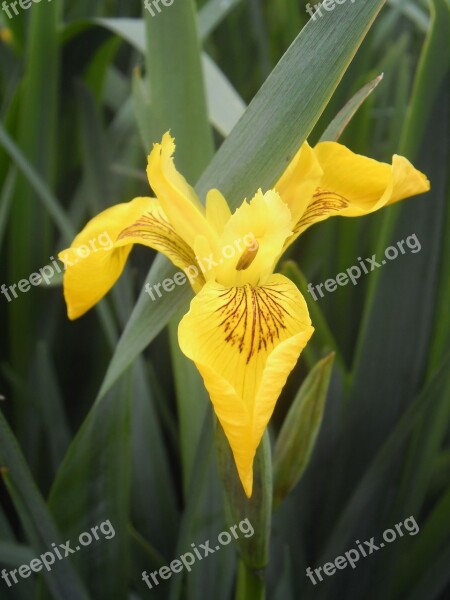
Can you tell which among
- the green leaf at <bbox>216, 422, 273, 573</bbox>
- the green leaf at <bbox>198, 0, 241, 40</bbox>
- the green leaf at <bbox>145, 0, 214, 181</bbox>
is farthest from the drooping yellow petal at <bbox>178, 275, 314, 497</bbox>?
the green leaf at <bbox>198, 0, 241, 40</bbox>

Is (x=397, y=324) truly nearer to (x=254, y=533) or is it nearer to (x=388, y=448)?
(x=388, y=448)

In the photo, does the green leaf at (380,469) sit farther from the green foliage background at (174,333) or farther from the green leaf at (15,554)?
the green leaf at (15,554)

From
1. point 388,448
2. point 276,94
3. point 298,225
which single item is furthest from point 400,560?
point 276,94

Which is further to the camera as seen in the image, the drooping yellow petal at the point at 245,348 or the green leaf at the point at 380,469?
the green leaf at the point at 380,469

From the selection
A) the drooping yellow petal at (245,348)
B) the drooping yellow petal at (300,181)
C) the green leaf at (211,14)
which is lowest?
the drooping yellow petal at (245,348)

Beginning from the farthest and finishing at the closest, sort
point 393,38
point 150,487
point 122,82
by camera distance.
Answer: point 393,38
point 122,82
point 150,487

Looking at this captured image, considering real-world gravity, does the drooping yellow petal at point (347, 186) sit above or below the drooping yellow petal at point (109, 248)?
below

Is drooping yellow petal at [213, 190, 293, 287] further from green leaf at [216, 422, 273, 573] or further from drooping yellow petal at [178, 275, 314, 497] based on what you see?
green leaf at [216, 422, 273, 573]

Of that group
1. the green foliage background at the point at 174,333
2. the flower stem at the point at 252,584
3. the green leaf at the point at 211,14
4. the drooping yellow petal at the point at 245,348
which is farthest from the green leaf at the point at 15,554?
the green leaf at the point at 211,14
